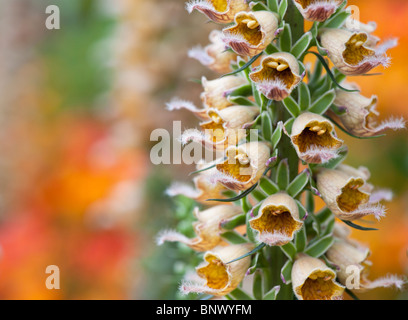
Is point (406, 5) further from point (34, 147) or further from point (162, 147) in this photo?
point (34, 147)

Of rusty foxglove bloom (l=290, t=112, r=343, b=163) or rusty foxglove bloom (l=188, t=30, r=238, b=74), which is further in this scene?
rusty foxglove bloom (l=188, t=30, r=238, b=74)

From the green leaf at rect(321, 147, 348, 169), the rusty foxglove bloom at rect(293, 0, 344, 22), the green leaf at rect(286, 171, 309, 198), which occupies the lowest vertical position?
the green leaf at rect(286, 171, 309, 198)

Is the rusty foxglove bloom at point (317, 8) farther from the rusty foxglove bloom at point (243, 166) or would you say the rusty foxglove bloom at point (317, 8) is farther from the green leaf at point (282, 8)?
the rusty foxglove bloom at point (243, 166)

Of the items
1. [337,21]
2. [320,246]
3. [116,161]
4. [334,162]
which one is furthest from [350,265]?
[116,161]

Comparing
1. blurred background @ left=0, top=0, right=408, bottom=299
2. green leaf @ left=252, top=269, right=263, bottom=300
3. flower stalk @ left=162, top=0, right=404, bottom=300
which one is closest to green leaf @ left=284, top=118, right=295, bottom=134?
flower stalk @ left=162, top=0, right=404, bottom=300

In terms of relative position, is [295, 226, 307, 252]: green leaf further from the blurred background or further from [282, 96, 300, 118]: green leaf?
the blurred background

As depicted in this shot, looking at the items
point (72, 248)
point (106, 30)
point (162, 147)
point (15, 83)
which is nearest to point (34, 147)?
point (15, 83)

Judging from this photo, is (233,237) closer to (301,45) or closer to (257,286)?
(257,286)
